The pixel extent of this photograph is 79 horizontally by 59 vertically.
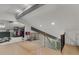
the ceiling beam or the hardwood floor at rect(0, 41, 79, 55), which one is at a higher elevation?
the ceiling beam

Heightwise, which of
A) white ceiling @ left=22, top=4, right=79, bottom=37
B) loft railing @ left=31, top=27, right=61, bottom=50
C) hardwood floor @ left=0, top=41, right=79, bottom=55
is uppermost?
white ceiling @ left=22, top=4, right=79, bottom=37

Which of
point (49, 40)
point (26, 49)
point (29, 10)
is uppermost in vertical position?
point (29, 10)

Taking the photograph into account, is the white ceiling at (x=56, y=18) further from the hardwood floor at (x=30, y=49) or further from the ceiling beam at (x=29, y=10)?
the hardwood floor at (x=30, y=49)

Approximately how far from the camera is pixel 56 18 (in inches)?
50.3

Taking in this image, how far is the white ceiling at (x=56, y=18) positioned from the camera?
1259mm

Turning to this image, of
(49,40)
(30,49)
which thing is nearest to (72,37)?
(49,40)

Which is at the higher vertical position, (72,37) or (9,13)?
(9,13)

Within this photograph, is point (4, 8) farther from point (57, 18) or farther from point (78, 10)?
point (78, 10)

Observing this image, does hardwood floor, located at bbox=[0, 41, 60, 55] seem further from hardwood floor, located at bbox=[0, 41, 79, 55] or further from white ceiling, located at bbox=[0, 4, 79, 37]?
white ceiling, located at bbox=[0, 4, 79, 37]

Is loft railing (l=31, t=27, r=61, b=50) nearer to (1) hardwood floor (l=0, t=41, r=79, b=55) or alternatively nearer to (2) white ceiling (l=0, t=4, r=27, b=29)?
(1) hardwood floor (l=0, t=41, r=79, b=55)

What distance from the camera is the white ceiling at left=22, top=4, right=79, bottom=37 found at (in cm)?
126

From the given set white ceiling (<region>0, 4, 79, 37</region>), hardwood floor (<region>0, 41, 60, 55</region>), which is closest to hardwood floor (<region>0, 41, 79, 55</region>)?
hardwood floor (<region>0, 41, 60, 55</region>)

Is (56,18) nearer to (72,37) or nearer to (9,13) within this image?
(72,37)

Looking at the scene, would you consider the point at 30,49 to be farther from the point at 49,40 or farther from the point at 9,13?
the point at 9,13
